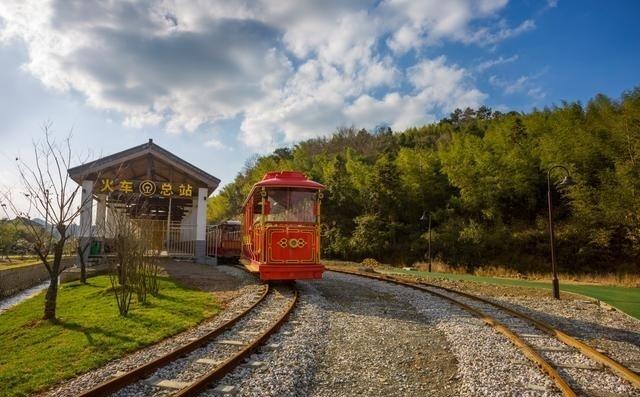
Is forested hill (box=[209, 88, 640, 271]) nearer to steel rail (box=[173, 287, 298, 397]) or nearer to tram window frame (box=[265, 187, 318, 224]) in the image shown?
tram window frame (box=[265, 187, 318, 224])

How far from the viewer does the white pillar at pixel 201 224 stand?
19.8 m

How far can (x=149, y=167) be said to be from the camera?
773 inches

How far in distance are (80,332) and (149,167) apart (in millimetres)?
13059

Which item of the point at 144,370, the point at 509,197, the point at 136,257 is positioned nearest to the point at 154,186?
the point at 136,257

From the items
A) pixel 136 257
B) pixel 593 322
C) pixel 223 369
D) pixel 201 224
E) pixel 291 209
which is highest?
pixel 291 209

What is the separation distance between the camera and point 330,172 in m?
40.0

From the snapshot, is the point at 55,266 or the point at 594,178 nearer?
the point at 55,266

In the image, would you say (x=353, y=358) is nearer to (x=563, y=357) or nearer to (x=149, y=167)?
(x=563, y=357)

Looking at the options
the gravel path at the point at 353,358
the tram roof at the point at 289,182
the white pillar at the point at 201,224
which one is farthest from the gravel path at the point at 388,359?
the white pillar at the point at 201,224

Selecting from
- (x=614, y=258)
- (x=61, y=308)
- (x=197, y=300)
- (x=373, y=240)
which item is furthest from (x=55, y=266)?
(x=614, y=258)

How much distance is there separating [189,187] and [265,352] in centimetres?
1485

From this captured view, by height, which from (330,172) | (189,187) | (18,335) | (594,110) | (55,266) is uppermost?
(594,110)

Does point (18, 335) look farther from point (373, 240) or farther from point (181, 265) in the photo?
point (373, 240)

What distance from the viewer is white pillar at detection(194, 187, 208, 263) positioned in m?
19.8
